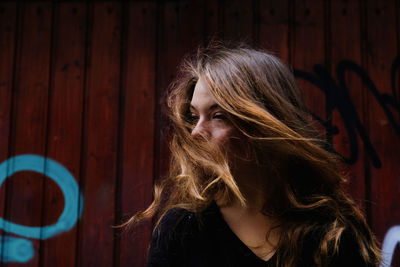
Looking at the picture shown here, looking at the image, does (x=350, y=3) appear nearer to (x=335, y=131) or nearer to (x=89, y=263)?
(x=335, y=131)

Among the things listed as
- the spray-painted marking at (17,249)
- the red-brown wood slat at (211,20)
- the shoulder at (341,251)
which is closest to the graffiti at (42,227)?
the spray-painted marking at (17,249)

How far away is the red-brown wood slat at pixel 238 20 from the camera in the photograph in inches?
68.8

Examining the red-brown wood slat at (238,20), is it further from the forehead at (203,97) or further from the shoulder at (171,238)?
the shoulder at (171,238)

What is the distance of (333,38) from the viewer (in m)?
1.74

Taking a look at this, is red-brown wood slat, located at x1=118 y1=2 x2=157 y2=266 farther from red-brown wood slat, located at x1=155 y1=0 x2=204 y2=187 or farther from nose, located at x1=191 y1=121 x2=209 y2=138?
nose, located at x1=191 y1=121 x2=209 y2=138

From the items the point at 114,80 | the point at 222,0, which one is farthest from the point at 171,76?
the point at 222,0

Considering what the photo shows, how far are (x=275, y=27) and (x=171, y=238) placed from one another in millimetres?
1213

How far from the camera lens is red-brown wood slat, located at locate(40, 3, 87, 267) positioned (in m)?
1.66

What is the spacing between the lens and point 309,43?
1.74 m

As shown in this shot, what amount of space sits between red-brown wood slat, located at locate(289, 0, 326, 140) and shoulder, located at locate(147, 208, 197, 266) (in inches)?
38.4

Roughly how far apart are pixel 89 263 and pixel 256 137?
116cm

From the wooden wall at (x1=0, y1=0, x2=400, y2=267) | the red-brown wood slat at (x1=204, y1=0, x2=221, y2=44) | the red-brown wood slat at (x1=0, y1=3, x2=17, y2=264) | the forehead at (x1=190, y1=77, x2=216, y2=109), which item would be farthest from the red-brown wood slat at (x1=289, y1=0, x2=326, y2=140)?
the red-brown wood slat at (x1=0, y1=3, x2=17, y2=264)

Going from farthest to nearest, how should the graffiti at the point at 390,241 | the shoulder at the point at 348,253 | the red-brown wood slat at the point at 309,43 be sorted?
the red-brown wood slat at the point at 309,43 → the graffiti at the point at 390,241 → the shoulder at the point at 348,253

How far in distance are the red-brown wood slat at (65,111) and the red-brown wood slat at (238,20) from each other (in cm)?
72
